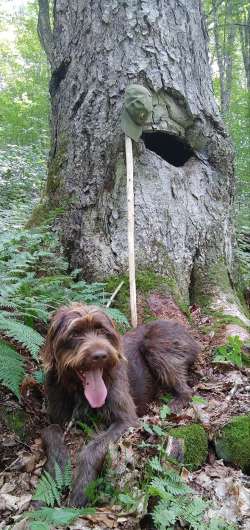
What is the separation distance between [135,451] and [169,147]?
448 centimetres

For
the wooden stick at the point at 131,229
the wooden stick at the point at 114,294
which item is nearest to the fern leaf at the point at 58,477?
the wooden stick at the point at 114,294

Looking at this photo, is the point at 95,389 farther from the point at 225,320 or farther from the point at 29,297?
the point at 225,320

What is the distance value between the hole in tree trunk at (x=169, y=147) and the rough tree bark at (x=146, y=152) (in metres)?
0.04

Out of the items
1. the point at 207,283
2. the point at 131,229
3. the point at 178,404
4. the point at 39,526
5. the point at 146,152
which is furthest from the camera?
the point at 207,283

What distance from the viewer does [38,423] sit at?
13.1 ft

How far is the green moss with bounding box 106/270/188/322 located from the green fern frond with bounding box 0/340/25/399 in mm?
1956

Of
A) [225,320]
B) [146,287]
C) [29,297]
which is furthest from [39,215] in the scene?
[225,320]

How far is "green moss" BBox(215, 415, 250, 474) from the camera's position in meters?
3.31

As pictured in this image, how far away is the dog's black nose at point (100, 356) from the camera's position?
3307 mm

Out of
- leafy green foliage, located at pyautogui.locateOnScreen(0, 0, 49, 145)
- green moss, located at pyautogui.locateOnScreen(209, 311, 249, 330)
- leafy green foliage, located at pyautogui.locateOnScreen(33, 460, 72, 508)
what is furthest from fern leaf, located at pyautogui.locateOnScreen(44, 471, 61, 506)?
leafy green foliage, located at pyautogui.locateOnScreen(0, 0, 49, 145)

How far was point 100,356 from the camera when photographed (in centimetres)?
333

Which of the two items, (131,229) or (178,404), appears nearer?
(178,404)

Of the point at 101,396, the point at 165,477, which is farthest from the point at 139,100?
the point at 165,477

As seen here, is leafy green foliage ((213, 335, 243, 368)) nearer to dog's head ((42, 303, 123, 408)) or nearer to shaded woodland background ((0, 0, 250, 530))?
shaded woodland background ((0, 0, 250, 530))
